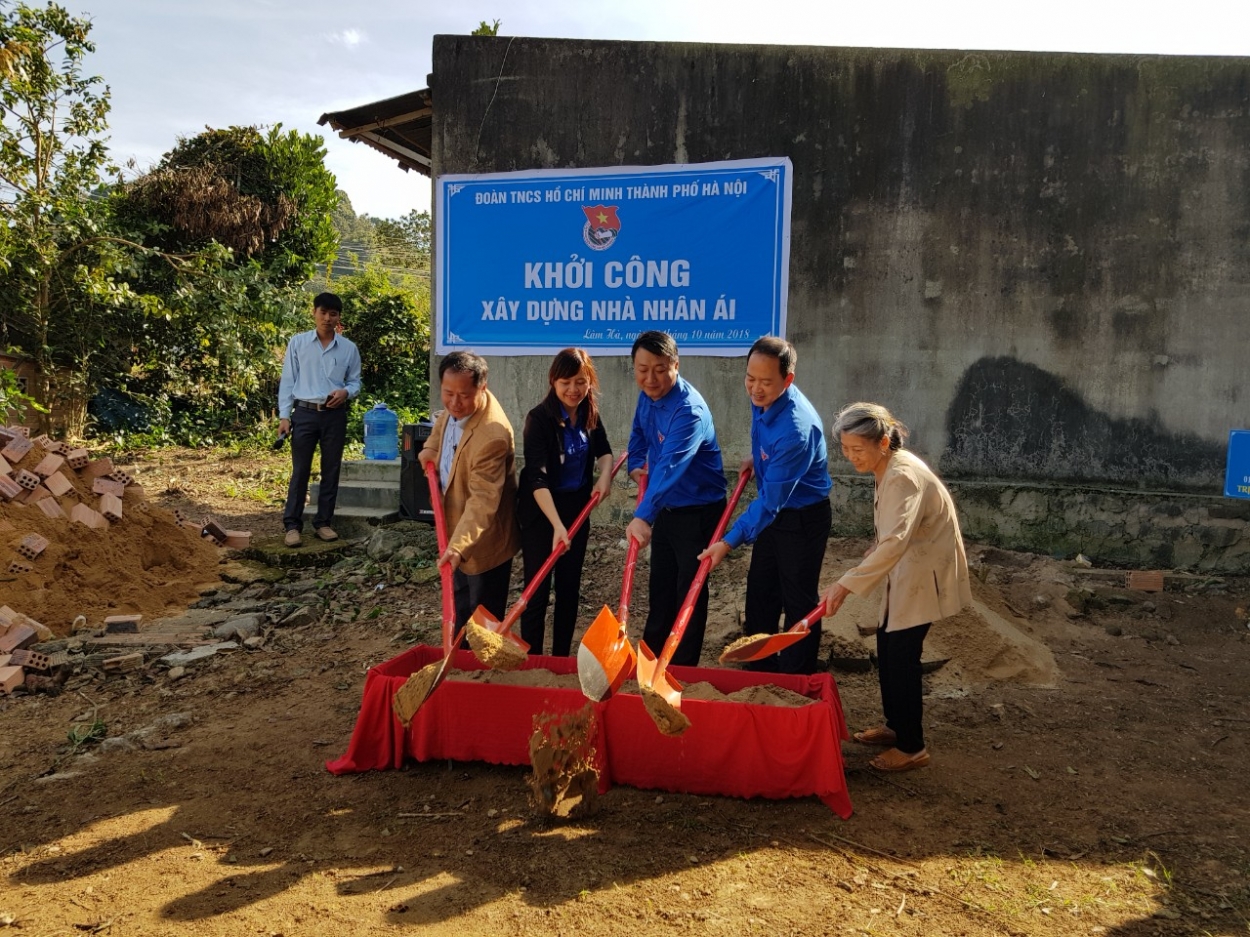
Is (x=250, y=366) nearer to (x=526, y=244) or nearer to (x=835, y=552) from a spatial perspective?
(x=526, y=244)

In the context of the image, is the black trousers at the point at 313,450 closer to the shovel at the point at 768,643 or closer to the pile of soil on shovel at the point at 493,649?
the pile of soil on shovel at the point at 493,649

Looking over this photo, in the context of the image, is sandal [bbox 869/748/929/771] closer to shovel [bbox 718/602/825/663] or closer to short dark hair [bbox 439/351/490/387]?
shovel [bbox 718/602/825/663]

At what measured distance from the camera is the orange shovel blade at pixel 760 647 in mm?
3340

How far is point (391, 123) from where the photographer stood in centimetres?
840

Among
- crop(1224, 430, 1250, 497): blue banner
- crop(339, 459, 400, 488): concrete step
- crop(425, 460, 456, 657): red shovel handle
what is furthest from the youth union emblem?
crop(1224, 430, 1250, 497): blue banner

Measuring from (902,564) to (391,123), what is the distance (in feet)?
22.1

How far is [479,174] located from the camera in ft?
24.4

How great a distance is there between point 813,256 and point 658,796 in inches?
185

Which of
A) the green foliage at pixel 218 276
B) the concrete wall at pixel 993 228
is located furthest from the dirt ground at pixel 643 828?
the green foliage at pixel 218 276

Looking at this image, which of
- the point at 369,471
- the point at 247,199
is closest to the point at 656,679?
the point at 369,471

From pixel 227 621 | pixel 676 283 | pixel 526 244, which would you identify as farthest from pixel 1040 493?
pixel 227 621

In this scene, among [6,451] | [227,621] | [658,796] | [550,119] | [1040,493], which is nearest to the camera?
[658,796]

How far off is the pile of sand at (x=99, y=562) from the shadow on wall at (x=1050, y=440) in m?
5.60

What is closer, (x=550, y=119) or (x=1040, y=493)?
(x=1040, y=493)
